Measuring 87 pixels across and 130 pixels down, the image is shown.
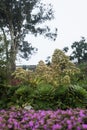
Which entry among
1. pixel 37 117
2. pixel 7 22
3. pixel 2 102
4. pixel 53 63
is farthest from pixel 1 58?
pixel 7 22

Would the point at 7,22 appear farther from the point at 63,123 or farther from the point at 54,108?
the point at 63,123

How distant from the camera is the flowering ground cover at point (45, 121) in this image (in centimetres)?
516

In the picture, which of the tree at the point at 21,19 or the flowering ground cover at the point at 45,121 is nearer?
the flowering ground cover at the point at 45,121

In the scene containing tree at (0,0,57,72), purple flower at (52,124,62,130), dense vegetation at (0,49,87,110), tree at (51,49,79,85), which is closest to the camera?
purple flower at (52,124,62,130)

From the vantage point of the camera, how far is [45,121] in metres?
5.54

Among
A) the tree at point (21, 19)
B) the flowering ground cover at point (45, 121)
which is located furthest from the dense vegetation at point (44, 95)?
the tree at point (21, 19)

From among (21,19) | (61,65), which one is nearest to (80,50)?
(21,19)

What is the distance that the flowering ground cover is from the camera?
5160 mm

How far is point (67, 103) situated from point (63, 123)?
343cm

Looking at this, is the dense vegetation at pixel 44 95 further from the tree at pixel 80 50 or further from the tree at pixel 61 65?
the tree at pixel 80 50

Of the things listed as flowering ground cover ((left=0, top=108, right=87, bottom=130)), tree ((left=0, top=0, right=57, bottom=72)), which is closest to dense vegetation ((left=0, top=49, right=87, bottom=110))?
flowering ground cover ((left=0, top=108, right=87, bottom=130))

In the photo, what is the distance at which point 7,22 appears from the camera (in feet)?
125

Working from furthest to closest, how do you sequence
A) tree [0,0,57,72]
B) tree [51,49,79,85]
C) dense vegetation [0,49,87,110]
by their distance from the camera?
tree [0,0,57,72] < tree [51,49,79,85] < dense vegetation [0,49,87,110]

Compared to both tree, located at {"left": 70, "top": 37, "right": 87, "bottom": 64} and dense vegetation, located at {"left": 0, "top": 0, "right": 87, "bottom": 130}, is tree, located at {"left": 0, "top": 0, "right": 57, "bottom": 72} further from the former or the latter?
dense vegetation, located at {"left": 0, "top": 0, "right": 87, "bottom": 130}
